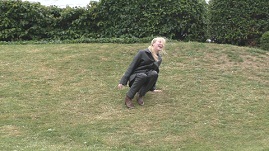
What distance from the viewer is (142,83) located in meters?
7.36

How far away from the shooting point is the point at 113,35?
12625mm

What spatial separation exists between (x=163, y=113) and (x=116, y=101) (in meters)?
1.01

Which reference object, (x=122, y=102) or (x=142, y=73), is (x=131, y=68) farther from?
(x=122, y=102)

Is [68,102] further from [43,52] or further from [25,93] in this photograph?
[43,52]

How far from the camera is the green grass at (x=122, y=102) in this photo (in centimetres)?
612

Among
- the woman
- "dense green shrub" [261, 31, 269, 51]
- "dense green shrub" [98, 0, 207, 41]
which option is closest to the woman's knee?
the woman

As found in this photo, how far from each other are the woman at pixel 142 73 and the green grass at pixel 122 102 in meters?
0.30

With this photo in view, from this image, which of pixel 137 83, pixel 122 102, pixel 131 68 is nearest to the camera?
pixel 137 83

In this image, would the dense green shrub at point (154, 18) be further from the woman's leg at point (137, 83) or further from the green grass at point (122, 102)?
the woman's leg at point (137, 83)

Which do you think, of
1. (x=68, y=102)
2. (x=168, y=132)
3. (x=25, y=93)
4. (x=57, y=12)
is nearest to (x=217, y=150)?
(x=168, y=132)

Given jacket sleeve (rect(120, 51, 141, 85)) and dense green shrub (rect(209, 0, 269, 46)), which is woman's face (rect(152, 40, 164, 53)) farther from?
dense green shrub (rect(209, 0, 269, 46))

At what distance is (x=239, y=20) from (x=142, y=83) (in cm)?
570

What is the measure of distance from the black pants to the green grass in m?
0.31

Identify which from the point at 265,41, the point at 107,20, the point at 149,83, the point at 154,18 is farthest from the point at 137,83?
the point at 107,20
